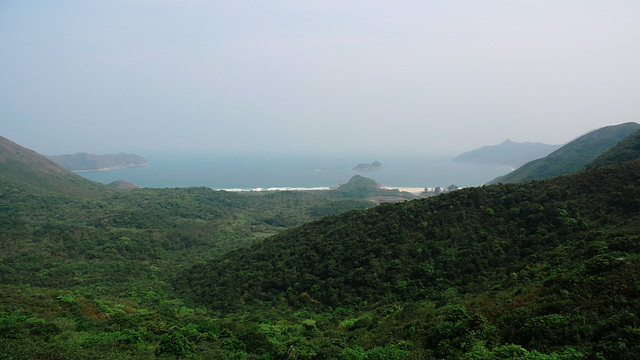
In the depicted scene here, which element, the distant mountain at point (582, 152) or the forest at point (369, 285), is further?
the distant mountain at point (582, 152)

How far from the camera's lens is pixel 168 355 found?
13.3 meters

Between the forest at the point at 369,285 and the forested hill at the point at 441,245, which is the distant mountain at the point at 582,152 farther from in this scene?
the forested hill at the point at 441,245

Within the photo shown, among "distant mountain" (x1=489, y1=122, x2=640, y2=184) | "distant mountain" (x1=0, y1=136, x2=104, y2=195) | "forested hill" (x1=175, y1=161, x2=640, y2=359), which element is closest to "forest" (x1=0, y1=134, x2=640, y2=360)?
"forested hill" (x1=175, y1=161, x2=640, y2=359)

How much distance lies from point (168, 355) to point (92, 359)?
301cm

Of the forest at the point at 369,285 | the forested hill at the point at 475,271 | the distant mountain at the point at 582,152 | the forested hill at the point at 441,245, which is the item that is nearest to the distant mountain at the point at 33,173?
the forest at the point at 369,285

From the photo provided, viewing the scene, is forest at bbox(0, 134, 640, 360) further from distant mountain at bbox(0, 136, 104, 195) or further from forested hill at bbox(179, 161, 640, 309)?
distant mountain at bbox(0, 136, 104, 195)

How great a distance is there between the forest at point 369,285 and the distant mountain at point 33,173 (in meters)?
29.6

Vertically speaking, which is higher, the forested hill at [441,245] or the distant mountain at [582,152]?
the distant mountain at [582,152]

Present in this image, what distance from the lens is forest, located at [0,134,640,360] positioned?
39.0ft

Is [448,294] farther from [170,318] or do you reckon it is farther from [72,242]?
[72,242]

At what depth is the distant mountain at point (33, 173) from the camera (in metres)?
78.5

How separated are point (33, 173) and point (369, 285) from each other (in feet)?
334

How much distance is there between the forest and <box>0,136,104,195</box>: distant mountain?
29.6 metres

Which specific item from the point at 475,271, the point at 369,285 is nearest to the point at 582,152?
the point at 475,271
